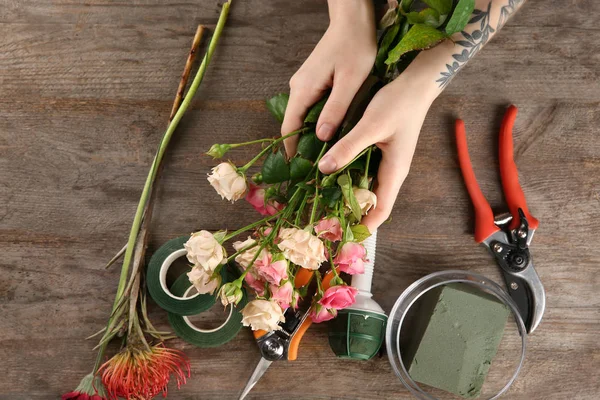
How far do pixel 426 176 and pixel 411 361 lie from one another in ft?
1.11

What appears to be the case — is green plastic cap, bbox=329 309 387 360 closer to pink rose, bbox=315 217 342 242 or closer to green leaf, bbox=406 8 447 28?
pink rose, bbox=315 217 342 242

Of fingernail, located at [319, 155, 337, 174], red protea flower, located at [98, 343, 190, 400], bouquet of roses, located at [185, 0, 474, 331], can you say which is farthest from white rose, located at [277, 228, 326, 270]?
red protea flower, located at [98, 343, 190, 400]

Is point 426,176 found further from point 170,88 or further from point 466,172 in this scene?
point 170,88

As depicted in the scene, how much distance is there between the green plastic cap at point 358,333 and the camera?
890 millimetres

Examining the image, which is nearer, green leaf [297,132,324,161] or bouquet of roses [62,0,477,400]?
bouquet of roses [62,0,477,400]

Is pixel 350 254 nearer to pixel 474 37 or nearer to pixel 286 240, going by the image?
pixel 286 240

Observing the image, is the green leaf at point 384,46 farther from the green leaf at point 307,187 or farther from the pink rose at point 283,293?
the pink rose at point 283,293

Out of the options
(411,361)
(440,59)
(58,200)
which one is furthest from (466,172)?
(58,200)

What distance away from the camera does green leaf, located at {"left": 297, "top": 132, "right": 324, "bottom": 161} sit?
73cm

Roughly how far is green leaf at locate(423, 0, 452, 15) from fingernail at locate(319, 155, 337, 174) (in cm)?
23

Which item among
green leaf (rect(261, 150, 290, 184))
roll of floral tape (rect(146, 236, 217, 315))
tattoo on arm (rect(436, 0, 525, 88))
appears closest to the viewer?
green leaf (rect(261, 150, 290, 184))

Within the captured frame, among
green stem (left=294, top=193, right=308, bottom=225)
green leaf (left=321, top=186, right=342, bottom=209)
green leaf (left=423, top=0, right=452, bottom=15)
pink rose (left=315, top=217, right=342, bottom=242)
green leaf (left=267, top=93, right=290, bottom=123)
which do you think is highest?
green leaf (left=423, top=0, right=452, bottom=15)

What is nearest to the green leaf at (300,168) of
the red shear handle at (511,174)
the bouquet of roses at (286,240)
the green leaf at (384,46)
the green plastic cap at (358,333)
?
the bouquet of roses at (286,240)

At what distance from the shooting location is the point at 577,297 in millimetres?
980
